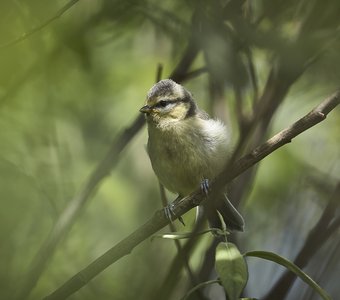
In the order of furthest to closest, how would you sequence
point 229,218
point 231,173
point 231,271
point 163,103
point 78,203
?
point 163,103 < point 229,218 < point 78,203 < point 231,173 < point 231,271

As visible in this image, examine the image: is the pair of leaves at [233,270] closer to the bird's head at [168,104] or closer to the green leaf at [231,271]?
the green leaf at [231,271]

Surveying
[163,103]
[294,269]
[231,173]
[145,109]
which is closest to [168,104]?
[163,103]

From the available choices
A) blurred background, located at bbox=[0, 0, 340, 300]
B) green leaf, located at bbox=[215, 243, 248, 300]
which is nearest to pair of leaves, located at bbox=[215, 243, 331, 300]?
green leaf, located at bbox=[215, 243, 248, 300]

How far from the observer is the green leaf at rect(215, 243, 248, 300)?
5.24 feet

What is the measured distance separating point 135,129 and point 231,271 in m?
1.57

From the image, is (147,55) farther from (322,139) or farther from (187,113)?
(322,139)

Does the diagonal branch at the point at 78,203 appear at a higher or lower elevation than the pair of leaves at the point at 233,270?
higher

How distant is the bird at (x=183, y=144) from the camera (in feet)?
12.0

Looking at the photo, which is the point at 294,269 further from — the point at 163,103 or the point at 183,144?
the point at 163,103

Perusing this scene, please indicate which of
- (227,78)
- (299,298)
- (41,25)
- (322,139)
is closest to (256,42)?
(227,78)

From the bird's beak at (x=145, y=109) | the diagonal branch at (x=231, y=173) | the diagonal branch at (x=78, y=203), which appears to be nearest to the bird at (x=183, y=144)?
the bird's beak at (x=145, y=109)

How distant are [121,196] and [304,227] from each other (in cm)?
111

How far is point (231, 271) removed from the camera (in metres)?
1.67

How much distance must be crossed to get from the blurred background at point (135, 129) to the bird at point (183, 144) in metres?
0.17
